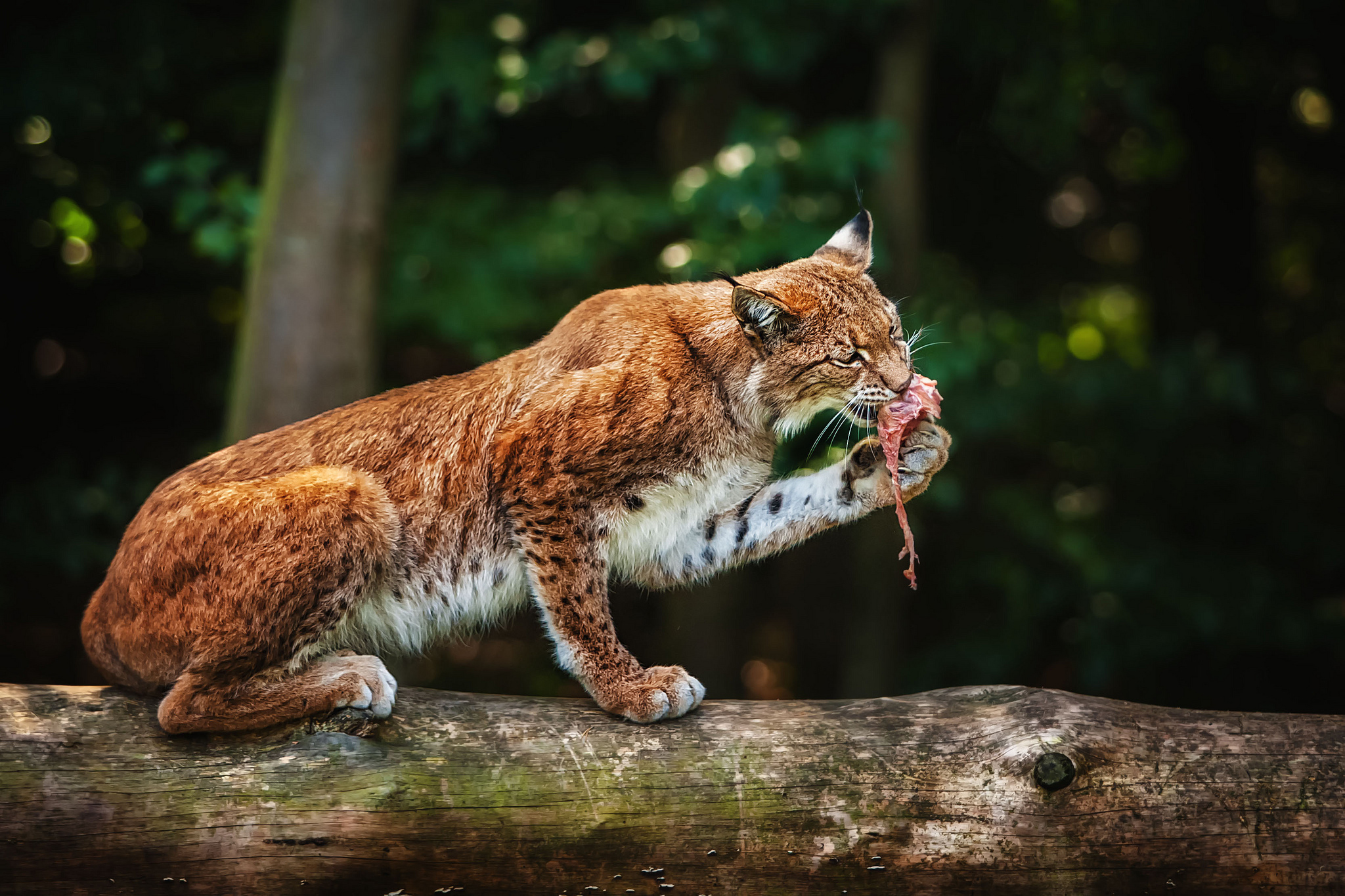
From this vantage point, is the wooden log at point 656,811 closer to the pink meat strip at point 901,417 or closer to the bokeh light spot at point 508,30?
the pink meat strip at point 901,417

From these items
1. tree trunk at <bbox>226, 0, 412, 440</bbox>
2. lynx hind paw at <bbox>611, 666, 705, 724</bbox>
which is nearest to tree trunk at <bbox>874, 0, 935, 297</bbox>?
tree trunk at <bbox>226, 0, 412, 440</bbox>

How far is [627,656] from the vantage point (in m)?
3.49

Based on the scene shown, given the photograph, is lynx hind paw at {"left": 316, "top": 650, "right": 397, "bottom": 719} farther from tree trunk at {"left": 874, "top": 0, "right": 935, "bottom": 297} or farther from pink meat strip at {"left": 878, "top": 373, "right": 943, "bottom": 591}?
tree trunk at {"left": 874, "top": 0, "right": 935, "bottom": 297}

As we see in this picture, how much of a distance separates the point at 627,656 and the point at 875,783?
0.84m

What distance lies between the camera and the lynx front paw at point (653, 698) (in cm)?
333

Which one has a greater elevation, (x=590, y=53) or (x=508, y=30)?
(x=508, y=30)

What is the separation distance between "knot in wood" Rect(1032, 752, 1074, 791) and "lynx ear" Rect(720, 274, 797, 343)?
1550mm

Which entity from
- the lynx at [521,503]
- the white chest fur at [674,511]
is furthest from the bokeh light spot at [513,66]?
the white chest fur at [674,511]

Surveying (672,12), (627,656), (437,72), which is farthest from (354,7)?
(627,656)

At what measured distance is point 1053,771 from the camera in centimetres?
304

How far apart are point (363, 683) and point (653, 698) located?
0.83 meters

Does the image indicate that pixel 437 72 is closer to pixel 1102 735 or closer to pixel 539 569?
pixel 539 569

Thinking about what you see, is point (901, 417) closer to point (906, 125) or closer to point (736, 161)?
point (736, 161)

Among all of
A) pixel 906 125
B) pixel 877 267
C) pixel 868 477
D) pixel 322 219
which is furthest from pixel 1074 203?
pixel 868 477
